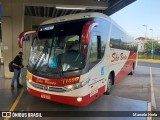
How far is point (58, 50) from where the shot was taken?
8164 mm

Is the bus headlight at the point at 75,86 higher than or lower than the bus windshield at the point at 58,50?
lower

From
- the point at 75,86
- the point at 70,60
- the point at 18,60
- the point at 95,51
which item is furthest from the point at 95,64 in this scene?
the point at 18,60

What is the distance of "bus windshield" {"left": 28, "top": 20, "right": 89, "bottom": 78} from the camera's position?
779 centimetres

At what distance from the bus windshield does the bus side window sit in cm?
40

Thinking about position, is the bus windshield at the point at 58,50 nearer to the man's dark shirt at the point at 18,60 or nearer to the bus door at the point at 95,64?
the bus door at the point at 95,64

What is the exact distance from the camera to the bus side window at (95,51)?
8008 millimetres

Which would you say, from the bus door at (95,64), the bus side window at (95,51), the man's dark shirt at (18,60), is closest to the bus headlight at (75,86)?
the bus door at (95,64)

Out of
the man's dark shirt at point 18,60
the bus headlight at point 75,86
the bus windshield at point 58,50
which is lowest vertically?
the bus headlight at point 75,86

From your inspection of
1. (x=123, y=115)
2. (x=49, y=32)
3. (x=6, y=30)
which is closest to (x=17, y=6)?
(x=6, y=30)

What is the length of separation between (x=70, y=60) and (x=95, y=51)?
1.05 m

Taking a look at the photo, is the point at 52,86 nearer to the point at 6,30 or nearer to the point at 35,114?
the point at 35,114

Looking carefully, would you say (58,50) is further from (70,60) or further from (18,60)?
(18,60)

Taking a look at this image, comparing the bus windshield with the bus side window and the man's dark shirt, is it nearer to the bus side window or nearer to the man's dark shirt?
the bus side window

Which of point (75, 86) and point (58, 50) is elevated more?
point (58, 50)
